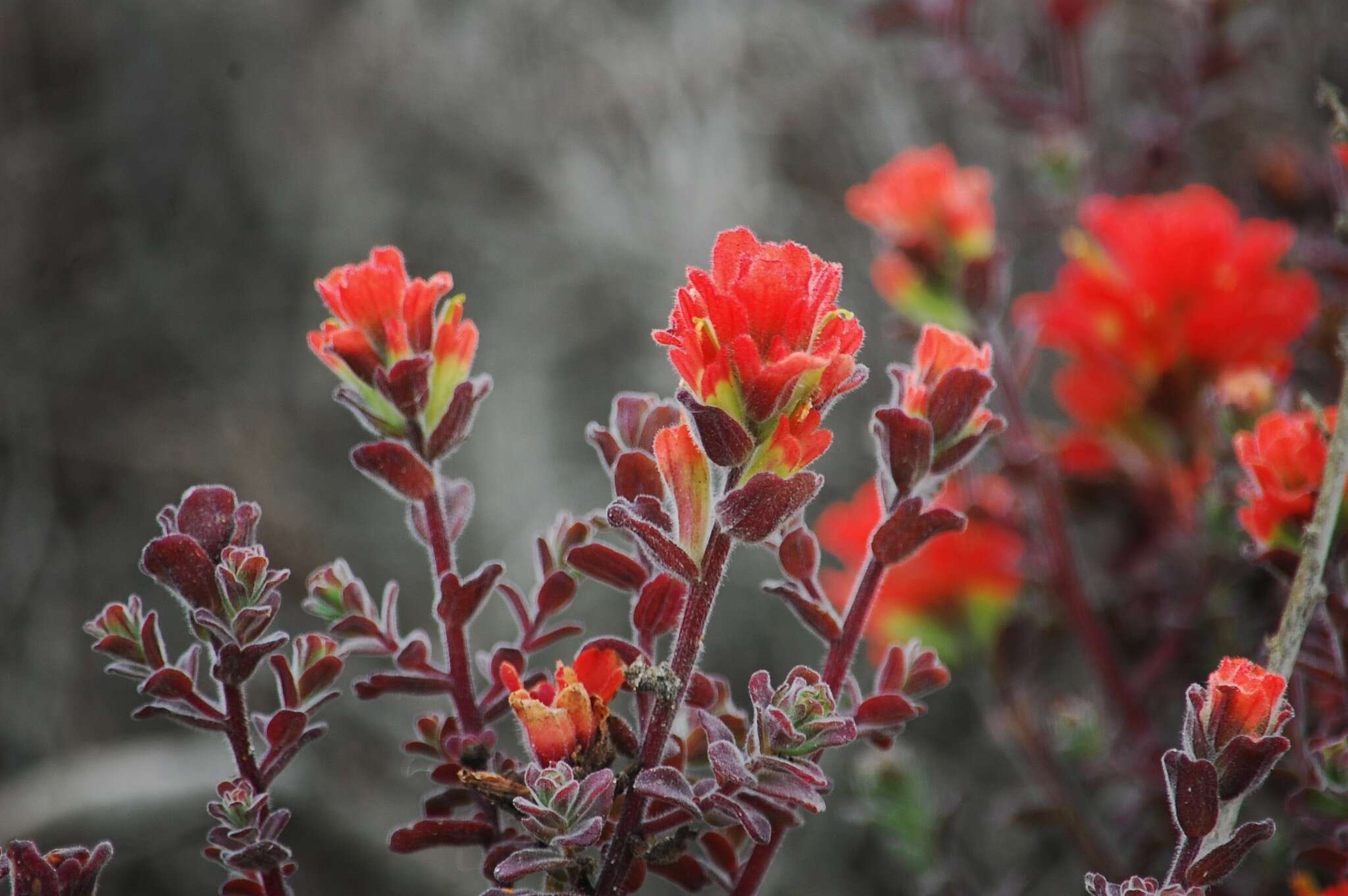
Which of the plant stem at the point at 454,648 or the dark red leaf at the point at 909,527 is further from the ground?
the dark red leaf at the point at 909,527

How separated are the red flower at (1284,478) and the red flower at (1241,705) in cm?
13

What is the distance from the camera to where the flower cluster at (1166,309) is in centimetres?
87

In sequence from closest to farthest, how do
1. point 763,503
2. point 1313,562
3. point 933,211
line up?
point 763,503 → point 1313,562 → point 933,211

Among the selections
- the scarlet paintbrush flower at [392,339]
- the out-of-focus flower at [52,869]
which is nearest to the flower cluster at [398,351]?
the scarlet paintbrush flower at [392,339]

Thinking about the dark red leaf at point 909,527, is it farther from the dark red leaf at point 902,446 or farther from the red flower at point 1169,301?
the red flower at point 1169,301

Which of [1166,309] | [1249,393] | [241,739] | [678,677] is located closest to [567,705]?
[678,677]

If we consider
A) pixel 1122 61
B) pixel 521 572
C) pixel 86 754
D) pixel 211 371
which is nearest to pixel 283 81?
pixel 211 371

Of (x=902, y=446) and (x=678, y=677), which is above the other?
(x=902, y=446)

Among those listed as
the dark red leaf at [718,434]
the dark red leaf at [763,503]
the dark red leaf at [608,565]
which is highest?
the dark red leaf at [718,434]

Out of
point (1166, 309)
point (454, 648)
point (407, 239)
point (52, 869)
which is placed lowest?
point (52, 869)

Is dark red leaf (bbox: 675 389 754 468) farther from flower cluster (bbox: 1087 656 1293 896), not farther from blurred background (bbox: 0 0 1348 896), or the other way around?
blurred background (bbox: 0 0 1348 896)

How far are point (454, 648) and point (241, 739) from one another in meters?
0.10

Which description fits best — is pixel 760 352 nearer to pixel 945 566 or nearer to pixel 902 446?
pixel 902 446

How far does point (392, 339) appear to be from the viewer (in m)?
0.51
